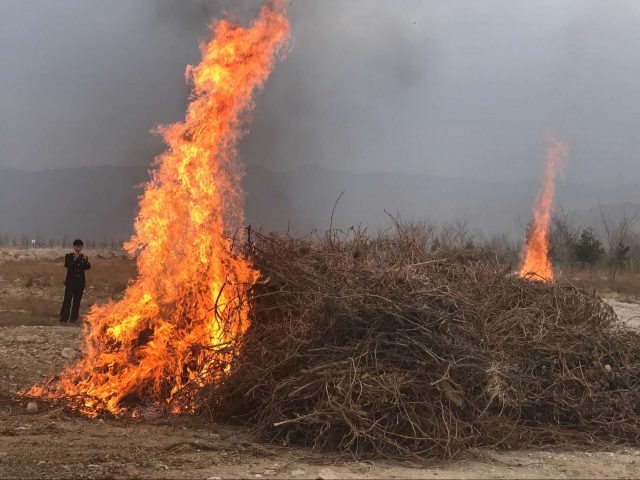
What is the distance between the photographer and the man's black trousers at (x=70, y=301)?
11.3 metres

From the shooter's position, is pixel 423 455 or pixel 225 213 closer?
pixel 423 455

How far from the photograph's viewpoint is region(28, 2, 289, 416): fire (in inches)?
263

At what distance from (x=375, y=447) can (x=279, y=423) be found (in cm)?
91

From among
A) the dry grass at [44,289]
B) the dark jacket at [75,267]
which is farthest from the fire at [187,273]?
the dry grass at [44,289]

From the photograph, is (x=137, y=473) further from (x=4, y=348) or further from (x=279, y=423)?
(x=4, y=348)

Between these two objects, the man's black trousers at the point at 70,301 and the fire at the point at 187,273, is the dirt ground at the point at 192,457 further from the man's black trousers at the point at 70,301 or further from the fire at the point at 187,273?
the man's black trousers at the point at 70,301

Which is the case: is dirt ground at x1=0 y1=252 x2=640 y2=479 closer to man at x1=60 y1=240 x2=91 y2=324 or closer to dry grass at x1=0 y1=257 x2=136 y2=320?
man at x1=60 y1=240 x2=91 y2=324

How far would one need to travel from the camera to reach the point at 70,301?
11.6 meters

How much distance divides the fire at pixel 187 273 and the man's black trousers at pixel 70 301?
4.34m

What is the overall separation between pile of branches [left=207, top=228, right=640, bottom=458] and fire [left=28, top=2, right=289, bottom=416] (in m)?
0.46

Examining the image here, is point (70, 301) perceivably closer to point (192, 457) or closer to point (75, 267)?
point (75, 267)

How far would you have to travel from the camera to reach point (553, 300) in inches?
311

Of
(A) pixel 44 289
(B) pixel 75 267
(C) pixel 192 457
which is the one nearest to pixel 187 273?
(C) pixel 192 457

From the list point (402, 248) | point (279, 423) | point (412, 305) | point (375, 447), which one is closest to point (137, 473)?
point (279, 423)
